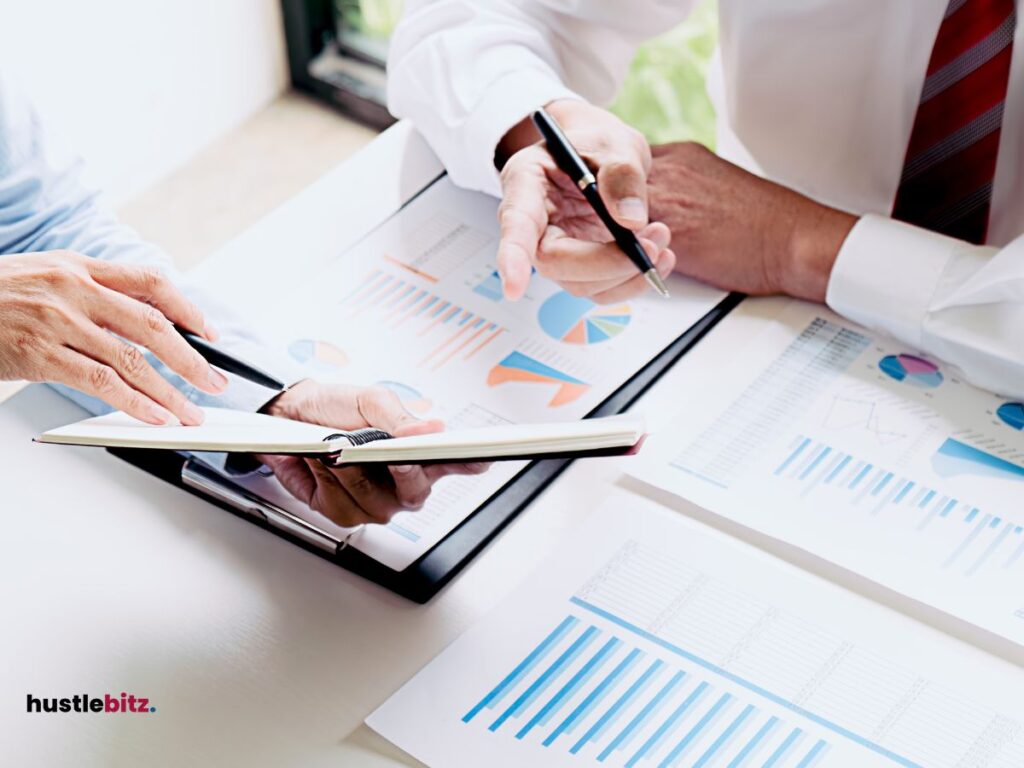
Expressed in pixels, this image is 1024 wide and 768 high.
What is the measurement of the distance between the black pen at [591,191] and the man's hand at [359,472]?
10.0 inches

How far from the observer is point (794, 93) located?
132 centimetres

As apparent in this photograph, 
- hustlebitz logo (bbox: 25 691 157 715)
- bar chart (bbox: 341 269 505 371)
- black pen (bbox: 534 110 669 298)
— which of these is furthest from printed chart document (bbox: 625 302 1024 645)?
hustlebitz logo (bbox: 25 691 157 715)

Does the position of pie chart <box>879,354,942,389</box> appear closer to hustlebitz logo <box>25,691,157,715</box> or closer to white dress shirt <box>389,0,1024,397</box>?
white dress shirt <box>389,0,1024,397</box>

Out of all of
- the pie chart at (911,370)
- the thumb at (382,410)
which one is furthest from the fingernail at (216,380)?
the pie chart at (911,370)

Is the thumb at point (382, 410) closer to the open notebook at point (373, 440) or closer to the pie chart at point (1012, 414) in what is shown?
the open notebook at point (373, 440)

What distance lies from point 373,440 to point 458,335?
0.29 metres

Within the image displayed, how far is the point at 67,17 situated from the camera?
241cm

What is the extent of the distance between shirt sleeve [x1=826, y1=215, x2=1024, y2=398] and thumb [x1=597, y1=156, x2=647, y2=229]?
0.20 meters

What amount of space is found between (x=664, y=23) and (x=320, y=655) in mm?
839

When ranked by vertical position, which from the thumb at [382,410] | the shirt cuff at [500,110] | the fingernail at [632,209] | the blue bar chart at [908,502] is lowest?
the blue bar chart at [908,502]

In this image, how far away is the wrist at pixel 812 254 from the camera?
3.73 feet

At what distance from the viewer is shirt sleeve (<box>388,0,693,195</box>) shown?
1.24 m

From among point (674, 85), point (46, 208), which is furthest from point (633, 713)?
point (674, 85)

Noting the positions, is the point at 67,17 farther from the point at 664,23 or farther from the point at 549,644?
the point at 549,644
